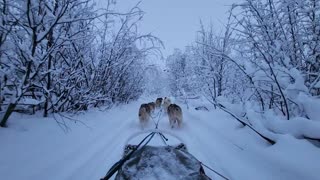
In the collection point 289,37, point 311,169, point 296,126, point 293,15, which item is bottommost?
point 311,169

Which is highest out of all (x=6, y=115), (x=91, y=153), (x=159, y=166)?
(x=6, y=115)

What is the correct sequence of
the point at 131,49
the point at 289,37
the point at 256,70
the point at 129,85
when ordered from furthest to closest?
the point at 129,85 < the point at 131,49 < the point at 289,37 < the point at 256,70

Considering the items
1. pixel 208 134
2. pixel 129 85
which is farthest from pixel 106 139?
pixel 129 85

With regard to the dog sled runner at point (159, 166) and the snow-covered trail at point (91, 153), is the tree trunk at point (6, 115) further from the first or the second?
the dog sled runner at point (159, 166)

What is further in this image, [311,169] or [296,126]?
[296,126]

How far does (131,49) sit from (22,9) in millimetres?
6890

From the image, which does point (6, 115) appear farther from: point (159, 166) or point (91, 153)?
point (159, 166)

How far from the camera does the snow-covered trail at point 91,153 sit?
2.76 m

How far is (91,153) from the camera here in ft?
12.6

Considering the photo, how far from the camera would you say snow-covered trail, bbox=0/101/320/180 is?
108 inches

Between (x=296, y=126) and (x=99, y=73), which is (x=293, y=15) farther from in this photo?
(x=99, y=73)

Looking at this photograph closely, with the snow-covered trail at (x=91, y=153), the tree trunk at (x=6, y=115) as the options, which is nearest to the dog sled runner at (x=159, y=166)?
the snow-covered trail at (x=91, y=153)

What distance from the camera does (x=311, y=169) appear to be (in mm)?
2361

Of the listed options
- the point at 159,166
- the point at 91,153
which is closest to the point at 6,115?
the point at 91,153
